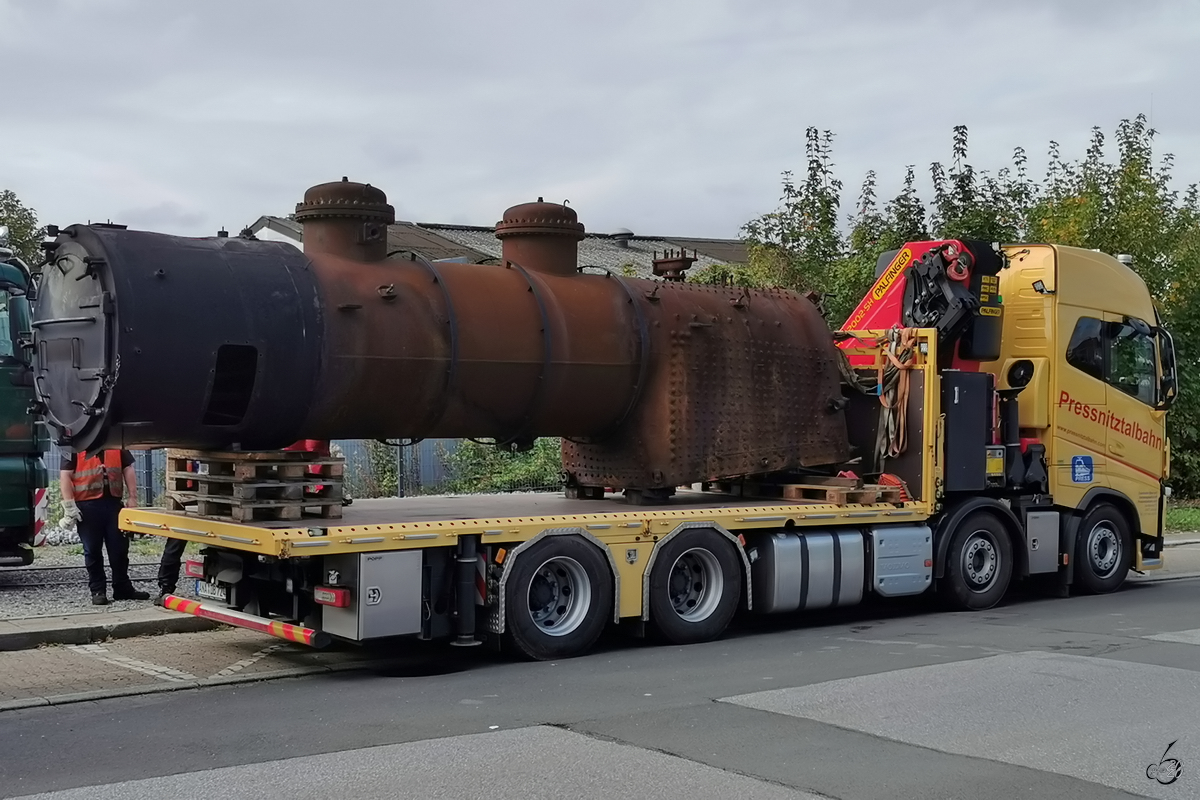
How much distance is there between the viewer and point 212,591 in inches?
422

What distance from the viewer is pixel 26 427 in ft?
43.5

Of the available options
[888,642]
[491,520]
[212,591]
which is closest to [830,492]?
[888,642]

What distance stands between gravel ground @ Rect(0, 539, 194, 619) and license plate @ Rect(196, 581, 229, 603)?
93cm

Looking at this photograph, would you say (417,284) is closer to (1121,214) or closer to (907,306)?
(907,306)

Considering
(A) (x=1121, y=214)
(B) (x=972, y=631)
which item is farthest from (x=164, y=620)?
(A) (x=1121, y=214)

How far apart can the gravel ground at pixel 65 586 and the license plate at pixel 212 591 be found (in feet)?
3.04

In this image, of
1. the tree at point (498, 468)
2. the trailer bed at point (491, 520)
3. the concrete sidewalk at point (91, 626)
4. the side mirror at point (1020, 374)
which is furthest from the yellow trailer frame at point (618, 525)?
the tree at point (498, 468)

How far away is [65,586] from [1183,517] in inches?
728

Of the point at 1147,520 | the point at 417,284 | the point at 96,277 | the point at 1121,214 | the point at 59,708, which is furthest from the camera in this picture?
the point at 1121,214

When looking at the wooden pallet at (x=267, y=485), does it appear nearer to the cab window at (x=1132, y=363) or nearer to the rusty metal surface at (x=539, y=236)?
the rusty metal surface at (x=539, y=236)

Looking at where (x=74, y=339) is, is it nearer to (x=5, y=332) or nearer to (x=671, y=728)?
(x=5, y=332)

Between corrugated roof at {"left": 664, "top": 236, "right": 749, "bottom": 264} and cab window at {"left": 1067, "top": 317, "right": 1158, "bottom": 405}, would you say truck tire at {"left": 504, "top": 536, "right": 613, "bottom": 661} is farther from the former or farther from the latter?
corrugated roof at {"left": 664, "top": 236, "right": 749, "bottom": 264}

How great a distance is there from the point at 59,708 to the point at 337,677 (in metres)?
1.92

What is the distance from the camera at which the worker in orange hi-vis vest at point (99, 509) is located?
12.3m
